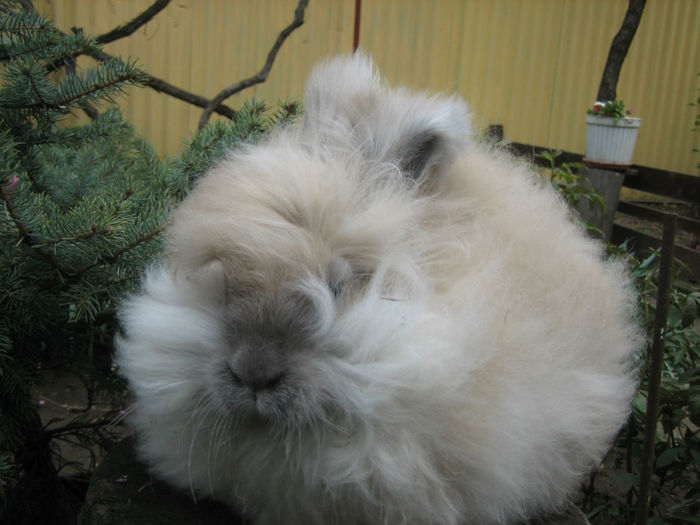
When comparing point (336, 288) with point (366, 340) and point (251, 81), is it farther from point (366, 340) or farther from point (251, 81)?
point (251, 81)

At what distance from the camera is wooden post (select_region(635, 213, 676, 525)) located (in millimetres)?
1164

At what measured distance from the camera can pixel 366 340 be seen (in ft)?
3.78

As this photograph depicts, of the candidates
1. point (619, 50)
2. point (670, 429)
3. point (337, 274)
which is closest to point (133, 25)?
point (337, 274)

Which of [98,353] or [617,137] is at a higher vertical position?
[617,137]

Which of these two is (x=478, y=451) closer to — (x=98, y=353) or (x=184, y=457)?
(x=184, y=457)

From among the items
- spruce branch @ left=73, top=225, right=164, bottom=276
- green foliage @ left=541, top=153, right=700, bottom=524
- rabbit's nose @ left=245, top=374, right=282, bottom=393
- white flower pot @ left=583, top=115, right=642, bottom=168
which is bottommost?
green foliage @ left=541, top=153, right=700, bottom=524

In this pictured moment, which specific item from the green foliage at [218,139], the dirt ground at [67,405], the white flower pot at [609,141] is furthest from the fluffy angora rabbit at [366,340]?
the white flower pot at [609,141]

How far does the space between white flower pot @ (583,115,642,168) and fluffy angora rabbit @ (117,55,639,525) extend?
11.0ft

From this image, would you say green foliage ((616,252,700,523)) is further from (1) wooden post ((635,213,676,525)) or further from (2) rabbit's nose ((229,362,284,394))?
(2) rabbit's nose ((229,362,284,394))

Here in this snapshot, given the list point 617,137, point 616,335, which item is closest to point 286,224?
point 616,335

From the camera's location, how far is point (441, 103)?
154cm

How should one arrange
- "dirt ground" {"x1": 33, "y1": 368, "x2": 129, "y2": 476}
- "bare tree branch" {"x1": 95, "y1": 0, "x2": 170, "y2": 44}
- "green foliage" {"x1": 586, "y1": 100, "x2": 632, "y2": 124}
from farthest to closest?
"green foliage" {"x1": 586, "y1": 100, "x2": 632, "y2": 124}
"bare tree branch" {"x1": 95, "y1": 0, "x2": 170, "y2": 44}
"dirt ground" {"x1": 33, "y1": 368, "x2": 129, "y2": 476}

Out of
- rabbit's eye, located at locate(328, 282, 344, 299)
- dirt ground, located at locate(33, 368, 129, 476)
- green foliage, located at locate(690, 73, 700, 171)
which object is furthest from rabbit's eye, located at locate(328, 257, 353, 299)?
green foliage, located at locate(690, 73, 700, 171)

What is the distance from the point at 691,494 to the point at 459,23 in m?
3.99
